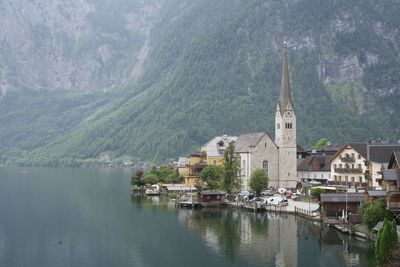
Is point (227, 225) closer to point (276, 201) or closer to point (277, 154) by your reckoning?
point (276, 201)

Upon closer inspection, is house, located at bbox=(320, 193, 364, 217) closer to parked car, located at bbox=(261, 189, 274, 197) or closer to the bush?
the bush

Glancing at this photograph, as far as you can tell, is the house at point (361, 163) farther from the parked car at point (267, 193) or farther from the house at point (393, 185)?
the house at point (393, 185)

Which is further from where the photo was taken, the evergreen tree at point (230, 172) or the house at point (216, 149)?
the house at point (216, 149)

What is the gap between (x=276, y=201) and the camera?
364 feet

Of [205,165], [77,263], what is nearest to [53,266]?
[77,263]

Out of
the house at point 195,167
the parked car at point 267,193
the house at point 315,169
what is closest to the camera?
the parked car at point 267,193

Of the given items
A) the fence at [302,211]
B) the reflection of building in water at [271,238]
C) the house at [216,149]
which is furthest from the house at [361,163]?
the house at [216,149]

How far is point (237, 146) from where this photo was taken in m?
137

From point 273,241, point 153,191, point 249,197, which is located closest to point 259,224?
point 273,241

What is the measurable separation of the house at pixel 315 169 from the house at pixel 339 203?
37018mm

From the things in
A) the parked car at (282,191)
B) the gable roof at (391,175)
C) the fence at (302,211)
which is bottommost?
the fence at (302,211)

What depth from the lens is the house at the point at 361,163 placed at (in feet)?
356

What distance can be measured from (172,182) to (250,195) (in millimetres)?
42385

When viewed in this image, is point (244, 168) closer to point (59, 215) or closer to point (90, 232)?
point (59, 215)
